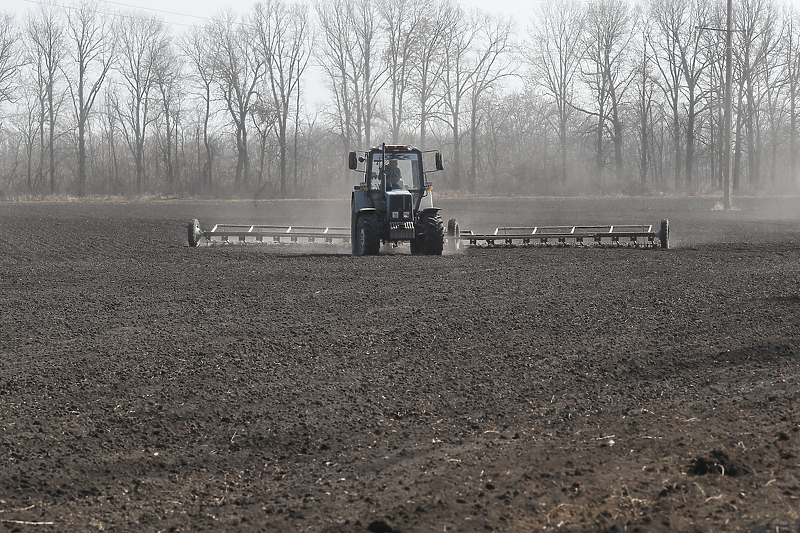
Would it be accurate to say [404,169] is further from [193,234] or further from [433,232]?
[193,234]

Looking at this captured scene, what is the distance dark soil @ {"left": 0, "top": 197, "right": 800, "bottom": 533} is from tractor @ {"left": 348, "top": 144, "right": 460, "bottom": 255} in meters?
3.91

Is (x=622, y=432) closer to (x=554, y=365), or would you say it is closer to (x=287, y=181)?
(x=554, y=365)

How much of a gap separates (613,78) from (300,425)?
57199 mm

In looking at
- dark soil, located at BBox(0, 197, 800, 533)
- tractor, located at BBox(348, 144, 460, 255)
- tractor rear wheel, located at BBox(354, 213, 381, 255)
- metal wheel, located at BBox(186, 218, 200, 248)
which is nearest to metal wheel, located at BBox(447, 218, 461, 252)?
tractor, located at BBox(348, 144, 460, 255)

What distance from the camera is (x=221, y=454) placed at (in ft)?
14.8

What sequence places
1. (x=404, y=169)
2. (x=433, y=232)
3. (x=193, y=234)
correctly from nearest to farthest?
(x=433, y=232)
(x=404, y=169)
(x=193, y=234)

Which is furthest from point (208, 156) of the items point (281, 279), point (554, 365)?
point (554, 365)

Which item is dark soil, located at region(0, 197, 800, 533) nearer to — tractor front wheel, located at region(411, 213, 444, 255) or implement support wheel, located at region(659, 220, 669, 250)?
tractor front wheel, located at region(411, 213, 444, 255)

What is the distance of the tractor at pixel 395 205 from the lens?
1553cm

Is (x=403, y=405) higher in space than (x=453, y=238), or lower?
lower

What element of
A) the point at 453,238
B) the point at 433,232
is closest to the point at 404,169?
the point at 433,232

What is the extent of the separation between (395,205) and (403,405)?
1040cm

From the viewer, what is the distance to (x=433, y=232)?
619 inches

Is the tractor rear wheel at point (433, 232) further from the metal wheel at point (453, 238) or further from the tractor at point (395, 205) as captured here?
the metal wheel at point (453, 238)
